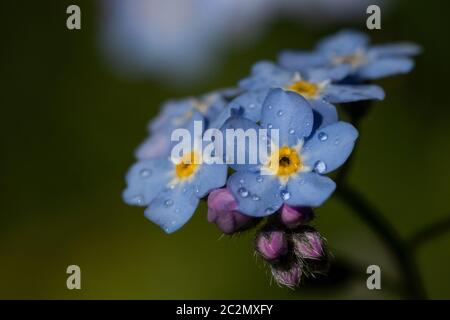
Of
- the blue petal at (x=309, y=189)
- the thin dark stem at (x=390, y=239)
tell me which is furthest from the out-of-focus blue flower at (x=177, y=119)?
the thin dark stem at (x=390, y=239)

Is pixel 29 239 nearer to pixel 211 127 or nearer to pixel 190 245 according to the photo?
pixel 190 245

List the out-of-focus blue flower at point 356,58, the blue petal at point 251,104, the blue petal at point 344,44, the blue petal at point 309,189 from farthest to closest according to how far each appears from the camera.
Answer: the blue petal at point 344,44
the out-of-focus blue flower at point 356,58
the blue petal at point 251,104
the blue petal at point 309,189

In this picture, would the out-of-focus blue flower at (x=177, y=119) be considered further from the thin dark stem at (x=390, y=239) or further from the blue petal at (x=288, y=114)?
the thin dark stem at (x=390, y=239)

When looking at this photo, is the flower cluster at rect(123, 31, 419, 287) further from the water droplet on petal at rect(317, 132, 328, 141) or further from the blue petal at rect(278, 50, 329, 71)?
the blue petal at rect(278, 50, 329, 71)

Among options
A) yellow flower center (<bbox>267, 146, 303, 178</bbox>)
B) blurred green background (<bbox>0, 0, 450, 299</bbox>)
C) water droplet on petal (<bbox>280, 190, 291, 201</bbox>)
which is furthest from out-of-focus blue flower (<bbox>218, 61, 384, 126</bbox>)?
blurred green background (<bbox>0, 0, 450, 299</bbox>)

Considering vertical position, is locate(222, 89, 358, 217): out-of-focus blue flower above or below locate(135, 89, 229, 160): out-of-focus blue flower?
below
